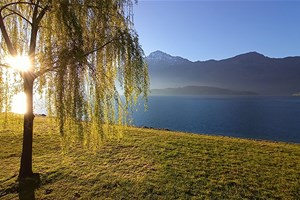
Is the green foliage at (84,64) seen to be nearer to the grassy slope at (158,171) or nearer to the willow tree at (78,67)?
the willow tree at (78,67)

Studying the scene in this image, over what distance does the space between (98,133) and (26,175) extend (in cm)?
426

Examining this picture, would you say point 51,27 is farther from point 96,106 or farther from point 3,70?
point 96,106

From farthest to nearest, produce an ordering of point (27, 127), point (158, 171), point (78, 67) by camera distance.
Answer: point (158, 171) < point (27, 127) < point (78, 67)

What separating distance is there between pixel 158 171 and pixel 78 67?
7.19m

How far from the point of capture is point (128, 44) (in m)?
9.89

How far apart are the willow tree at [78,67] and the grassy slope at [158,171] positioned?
7.13ft

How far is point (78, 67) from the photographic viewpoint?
338 inches

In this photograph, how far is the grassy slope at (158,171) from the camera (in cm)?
994

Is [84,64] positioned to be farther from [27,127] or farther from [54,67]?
[27,127]

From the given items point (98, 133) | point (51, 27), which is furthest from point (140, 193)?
point (51, 27)

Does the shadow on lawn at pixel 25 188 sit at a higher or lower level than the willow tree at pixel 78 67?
lower

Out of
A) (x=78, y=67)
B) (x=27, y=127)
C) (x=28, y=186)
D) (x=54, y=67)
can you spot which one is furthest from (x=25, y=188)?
(x=78, y=67)

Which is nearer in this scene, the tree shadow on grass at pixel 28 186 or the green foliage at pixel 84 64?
the green foliage at pixel 84 64

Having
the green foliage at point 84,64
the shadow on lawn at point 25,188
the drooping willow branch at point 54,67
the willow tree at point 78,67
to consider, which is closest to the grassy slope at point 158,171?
the shadow on lawn at point 25,188
